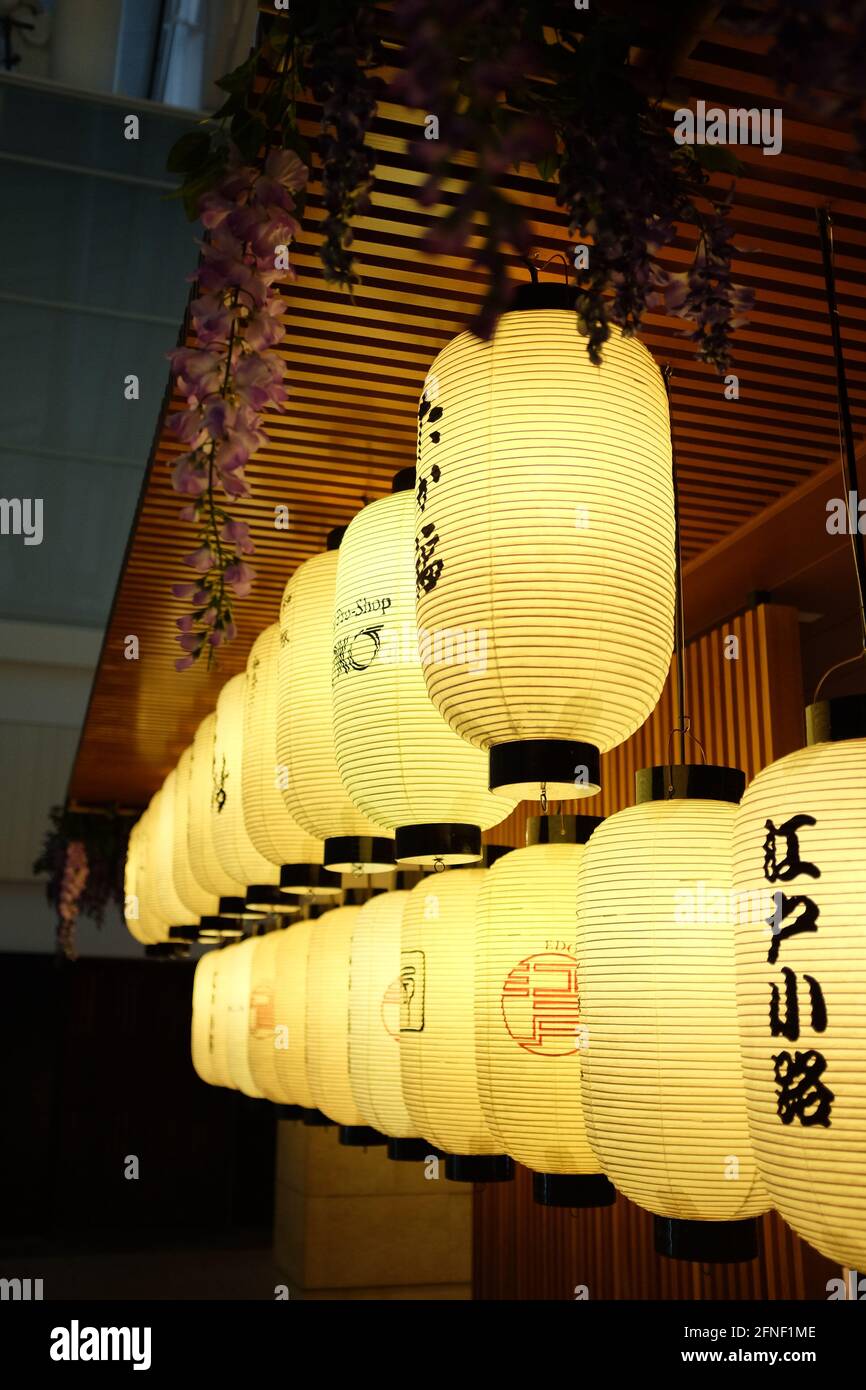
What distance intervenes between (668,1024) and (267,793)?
4.89 ft

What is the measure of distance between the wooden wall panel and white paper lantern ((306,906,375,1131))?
1.07m

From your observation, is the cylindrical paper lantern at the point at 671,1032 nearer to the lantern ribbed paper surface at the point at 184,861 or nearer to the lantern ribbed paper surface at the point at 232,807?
the lantern ribbed paper surface at the point at 232,807

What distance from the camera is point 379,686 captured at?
2.09m

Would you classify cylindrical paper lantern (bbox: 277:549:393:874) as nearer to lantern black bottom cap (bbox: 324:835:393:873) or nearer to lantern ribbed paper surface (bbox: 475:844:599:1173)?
lantern black bottom cap (bbox: 324:835:393:873)

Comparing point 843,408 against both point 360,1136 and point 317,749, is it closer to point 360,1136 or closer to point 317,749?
point 317,749

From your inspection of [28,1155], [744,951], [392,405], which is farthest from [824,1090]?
[28,1155]

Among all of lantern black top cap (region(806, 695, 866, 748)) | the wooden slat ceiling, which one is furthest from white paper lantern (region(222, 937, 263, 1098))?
lantern black top cap (region(806, 695, 866, 748))

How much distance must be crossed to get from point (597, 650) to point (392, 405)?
1193 millimetres

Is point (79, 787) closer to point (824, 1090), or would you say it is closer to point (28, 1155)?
point (28, 1155)

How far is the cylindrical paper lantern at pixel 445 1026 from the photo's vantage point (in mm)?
2312

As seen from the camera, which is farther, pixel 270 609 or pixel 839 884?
pixel 270 609

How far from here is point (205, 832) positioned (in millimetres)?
3863

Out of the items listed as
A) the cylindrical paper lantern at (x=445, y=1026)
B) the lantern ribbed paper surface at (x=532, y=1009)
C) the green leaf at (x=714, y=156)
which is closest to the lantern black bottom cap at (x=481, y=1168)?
the cylindrical paper lantern at (x=445, y=1026)

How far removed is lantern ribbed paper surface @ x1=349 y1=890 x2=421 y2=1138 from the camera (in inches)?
108
